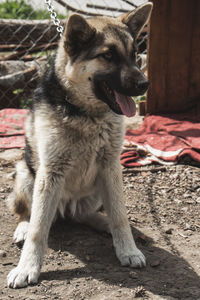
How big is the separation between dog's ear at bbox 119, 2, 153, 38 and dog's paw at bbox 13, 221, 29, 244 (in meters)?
1.77

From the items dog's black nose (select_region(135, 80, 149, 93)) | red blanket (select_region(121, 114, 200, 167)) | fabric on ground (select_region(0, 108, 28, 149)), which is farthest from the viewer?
fabric on ground (select_region(0, 108, 28, 149))

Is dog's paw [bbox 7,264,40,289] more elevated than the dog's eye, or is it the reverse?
the dog's eye

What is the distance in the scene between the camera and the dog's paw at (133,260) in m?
2.79

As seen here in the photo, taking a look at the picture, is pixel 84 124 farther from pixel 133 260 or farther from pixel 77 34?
pixel 133 260

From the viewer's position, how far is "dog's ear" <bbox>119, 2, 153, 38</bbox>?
3.02 meters

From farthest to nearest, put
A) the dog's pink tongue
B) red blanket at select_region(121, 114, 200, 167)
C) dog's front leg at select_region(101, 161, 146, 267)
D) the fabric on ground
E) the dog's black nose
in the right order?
the fabric on ground → red blanket at select_region(121, 114, 200, 167) → dog's front leg at select_region(101, 161, 146, 267) → the dog's pink tongue → the dog's black nose

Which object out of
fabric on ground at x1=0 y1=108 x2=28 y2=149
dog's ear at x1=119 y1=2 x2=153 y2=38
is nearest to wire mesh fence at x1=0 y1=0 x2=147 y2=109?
fabric on ground at x1=0 y1=108 x2=28 y2=149

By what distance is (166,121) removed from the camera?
18.4 feet

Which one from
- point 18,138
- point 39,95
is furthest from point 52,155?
point 18,138

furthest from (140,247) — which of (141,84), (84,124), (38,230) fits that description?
(141,84)

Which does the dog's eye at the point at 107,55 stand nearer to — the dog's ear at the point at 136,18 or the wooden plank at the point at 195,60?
the dog's ear at the point at 136,18

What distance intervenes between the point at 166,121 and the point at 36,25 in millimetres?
3485

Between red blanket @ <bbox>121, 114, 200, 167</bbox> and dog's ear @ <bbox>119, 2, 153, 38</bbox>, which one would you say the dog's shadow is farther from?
dog's ear @ <bbox>119, 2, 153, 38</bbox>

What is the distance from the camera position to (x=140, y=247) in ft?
10.3
